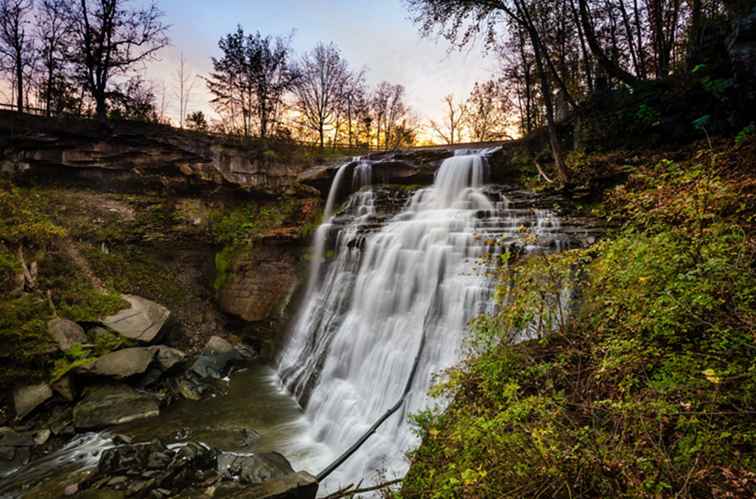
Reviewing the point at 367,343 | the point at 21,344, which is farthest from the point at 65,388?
the point at 367,343

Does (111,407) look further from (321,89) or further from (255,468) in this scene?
(321,89)

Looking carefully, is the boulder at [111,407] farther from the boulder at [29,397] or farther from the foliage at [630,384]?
the foliage at [630,384]

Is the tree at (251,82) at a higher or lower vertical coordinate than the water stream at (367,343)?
higher

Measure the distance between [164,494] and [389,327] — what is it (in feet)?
15.4

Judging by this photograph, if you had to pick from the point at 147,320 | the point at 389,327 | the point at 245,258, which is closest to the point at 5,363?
the point at 147,320

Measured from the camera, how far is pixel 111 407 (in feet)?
21.1

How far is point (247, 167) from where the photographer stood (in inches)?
535

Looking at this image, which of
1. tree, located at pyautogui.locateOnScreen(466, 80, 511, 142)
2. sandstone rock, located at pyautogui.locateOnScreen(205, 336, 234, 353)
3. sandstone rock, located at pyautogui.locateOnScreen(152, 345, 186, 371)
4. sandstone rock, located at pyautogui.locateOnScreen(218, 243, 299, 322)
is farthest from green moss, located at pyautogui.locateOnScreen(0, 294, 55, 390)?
tree, located at pyautogui.locateOnScreen(466, 80, 511, 142)

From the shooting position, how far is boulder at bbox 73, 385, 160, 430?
6.17m

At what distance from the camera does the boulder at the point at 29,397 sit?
242 inches

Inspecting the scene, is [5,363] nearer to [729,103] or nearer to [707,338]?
[707,338]

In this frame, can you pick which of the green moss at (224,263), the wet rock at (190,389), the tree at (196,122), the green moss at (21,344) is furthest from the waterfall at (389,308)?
the tree at (196,122)

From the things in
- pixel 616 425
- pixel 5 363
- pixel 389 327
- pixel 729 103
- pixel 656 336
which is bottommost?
pixel 5 363

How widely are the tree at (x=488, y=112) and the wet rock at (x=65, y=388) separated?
25.9 meters
